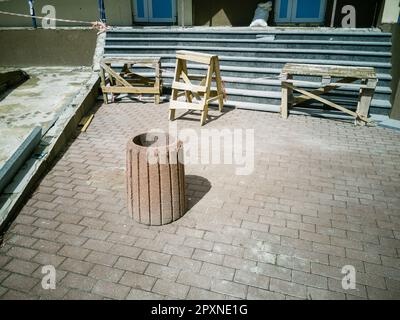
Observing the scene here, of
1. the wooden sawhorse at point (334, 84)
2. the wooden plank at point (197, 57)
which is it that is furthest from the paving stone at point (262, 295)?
the wooden sawhorse at point (334, 84)

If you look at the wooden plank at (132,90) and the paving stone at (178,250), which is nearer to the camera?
the paving stone at (178,250)

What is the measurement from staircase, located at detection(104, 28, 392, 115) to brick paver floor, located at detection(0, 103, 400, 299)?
2.62 metres

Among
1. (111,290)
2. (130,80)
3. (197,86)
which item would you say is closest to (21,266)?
(111,290)

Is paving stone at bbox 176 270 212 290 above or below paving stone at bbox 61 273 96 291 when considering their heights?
above

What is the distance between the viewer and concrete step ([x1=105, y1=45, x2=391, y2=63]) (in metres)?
8.05

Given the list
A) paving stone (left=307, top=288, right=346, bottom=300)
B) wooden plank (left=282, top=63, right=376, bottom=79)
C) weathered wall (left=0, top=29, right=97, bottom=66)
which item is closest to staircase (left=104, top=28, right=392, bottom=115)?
wooden plank (left=282, top=63, right=376, bottom=79)

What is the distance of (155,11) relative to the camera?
12.4 m

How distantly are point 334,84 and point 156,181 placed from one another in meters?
5.38

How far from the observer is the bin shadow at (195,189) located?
4259mm

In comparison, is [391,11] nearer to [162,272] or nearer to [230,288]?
[230,288]

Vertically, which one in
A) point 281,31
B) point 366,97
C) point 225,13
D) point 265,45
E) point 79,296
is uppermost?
point 225,13

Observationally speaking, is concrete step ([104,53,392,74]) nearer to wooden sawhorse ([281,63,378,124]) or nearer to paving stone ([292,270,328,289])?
wooden sawhorse ([281,63,378,124])

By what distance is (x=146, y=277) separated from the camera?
9.95ft

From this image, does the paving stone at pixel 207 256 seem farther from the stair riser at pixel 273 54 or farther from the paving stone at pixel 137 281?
the stair riser at pixel 273 54
